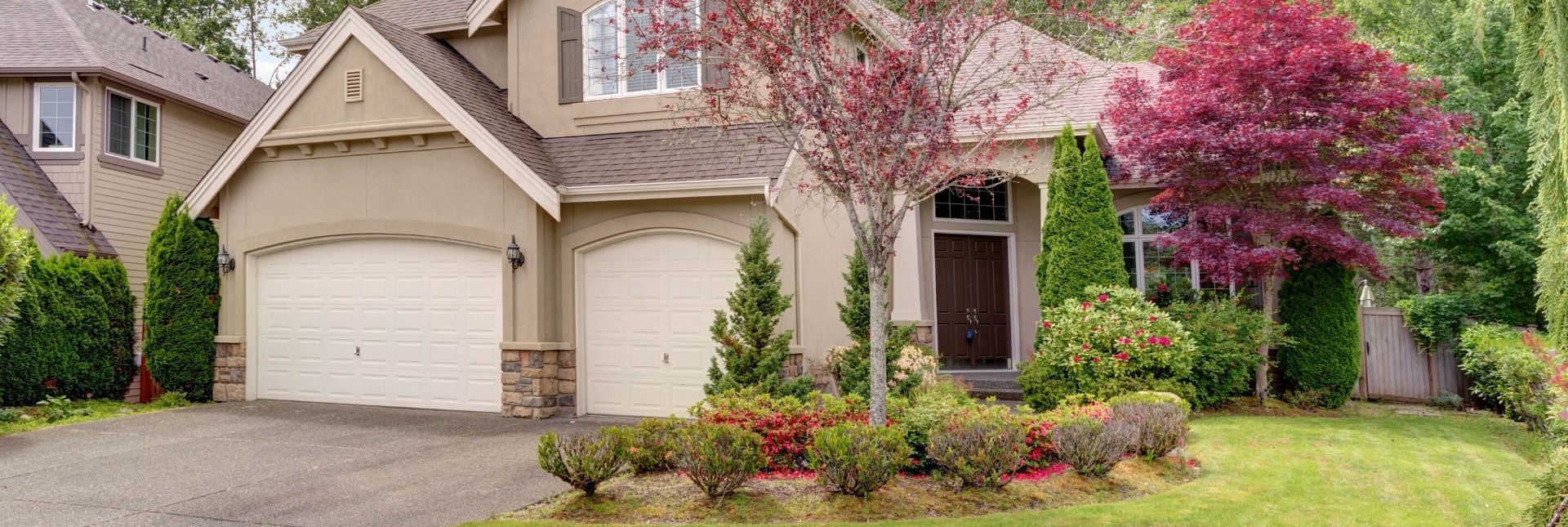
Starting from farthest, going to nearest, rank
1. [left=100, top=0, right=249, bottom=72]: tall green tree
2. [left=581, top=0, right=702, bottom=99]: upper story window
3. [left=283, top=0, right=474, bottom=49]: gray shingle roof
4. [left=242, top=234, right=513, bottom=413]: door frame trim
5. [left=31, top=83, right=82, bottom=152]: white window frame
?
[left=100, top=0, right=249, bottom=72]: tall green tree → [left=31, top=83, right=82, bottom=152]: white window frame → [left=283, top=0, right=474, bottom=49]: gray shingle roof → [left=242, top=234, right=513, bottom=413]: door frame trim → [left=581, top=0, right=702, bottom=99]: upper story window

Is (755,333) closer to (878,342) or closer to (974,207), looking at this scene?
(878,342)

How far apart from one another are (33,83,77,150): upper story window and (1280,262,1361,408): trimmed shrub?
16.7 metres

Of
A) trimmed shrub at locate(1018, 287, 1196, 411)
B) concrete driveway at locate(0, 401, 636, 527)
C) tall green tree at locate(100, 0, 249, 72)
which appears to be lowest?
concrete driveway at locate(0, 401, 636, 527)

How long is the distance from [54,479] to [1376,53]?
40.6ft

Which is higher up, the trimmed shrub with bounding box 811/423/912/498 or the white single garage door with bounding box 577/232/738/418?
the white single garage door with bounding box 577/232/738/418

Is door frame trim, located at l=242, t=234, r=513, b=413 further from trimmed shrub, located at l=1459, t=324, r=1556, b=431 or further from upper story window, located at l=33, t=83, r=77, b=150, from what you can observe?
trimmed shrub, located at l=1459, t=324, r=1556, b=431

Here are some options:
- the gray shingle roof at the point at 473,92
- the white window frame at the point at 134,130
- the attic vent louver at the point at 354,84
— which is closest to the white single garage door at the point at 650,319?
the gray shingle roof at the point at 473,92

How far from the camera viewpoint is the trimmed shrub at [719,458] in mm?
5484

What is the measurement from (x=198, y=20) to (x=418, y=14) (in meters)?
16.5

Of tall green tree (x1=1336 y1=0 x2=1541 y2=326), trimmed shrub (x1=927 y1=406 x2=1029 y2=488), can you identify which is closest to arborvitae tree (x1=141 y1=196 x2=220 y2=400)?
trimmed shrub (x1=927 y1=406 x2=1029 y2=488)

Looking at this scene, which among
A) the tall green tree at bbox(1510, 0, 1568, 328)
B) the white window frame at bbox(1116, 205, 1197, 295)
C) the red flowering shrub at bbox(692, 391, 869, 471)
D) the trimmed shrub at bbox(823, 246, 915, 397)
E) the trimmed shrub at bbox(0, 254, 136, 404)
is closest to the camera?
the tall green tree at bbox(1510, 0, 1568, 328)

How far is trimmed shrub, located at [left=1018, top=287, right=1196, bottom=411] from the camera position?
8914 millimetres

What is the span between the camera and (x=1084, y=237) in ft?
33.0

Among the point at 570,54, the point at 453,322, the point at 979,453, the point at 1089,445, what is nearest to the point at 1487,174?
the point at 1089,445
